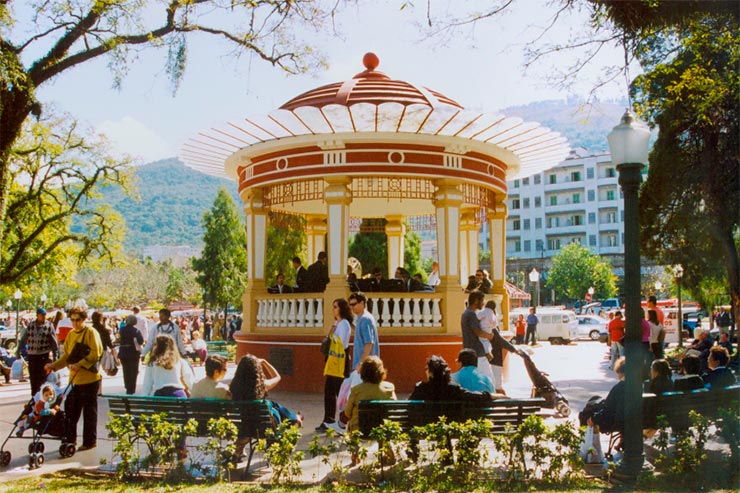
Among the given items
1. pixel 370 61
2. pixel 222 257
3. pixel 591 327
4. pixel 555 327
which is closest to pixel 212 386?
pixel 370 61

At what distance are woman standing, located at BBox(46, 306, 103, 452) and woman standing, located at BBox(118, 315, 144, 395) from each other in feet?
13.6

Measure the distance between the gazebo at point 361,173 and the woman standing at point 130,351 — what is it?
2354mm

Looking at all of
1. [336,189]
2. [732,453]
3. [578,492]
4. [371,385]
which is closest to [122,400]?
[371,385]

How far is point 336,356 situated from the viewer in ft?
28.4

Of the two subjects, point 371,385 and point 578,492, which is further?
point 371,385

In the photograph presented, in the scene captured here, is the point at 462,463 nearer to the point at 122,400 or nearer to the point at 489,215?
the point at 122,400

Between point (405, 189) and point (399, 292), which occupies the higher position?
point (405, 189)

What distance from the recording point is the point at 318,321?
13.0 m

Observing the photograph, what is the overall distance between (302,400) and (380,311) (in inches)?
88.1

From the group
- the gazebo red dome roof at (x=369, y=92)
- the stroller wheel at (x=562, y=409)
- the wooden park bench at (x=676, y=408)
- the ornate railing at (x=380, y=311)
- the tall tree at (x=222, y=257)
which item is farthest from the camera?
the tall tree at (x=222, y=257)

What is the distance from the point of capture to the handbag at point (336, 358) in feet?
28.2

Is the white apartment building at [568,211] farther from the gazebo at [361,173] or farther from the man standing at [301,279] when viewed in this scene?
the man standing at [301,279]

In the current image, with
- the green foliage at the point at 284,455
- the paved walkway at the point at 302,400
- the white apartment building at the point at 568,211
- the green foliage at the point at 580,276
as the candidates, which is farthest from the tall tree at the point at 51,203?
the white apartment building at the point at 568,211

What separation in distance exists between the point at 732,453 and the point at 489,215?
9332mm
